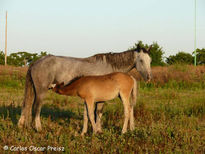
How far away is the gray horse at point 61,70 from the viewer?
7020mm

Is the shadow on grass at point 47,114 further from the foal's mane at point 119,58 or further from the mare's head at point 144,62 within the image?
the mare's head at point 144,62

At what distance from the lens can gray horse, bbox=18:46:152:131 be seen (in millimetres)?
7020

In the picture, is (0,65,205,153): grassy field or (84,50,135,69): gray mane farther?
(84,50,135,69): gray mane

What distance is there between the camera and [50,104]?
37.4 ft

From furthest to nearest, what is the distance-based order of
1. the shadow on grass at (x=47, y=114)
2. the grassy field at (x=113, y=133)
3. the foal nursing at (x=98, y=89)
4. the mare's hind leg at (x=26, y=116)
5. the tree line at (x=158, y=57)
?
the tree line at (x=158, y=57) → the shadow on grass at (x=47, y=114) → the mare's hind leg at (x=26, y=116) → the foal nursing at (x=98, y=89) → the grassy field at (x=113, y=133)

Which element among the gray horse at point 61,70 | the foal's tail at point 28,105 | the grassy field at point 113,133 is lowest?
the grassy field at point 113,133

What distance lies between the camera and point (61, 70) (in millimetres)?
7004

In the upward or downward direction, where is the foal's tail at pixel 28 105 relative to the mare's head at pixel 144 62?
downward

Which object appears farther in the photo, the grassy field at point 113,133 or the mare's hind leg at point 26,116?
the mare's hind leg at point 26,116

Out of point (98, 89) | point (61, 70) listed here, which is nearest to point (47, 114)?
point (61, 70)

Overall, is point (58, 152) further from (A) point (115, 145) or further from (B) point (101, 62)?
(B) point (101, 62)

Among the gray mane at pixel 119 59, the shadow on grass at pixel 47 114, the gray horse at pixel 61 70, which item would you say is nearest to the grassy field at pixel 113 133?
the shadow on grass at pixel 47 114

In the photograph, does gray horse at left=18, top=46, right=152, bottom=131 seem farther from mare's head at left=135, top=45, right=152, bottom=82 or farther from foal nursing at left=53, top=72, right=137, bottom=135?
foal nursing at left=53, top=72, right=137, bottom=135

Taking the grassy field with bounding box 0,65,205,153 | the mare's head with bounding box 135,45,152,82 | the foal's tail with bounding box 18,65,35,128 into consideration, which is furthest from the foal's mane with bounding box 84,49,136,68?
the foal's tail with bounding box 18,65,35,128
